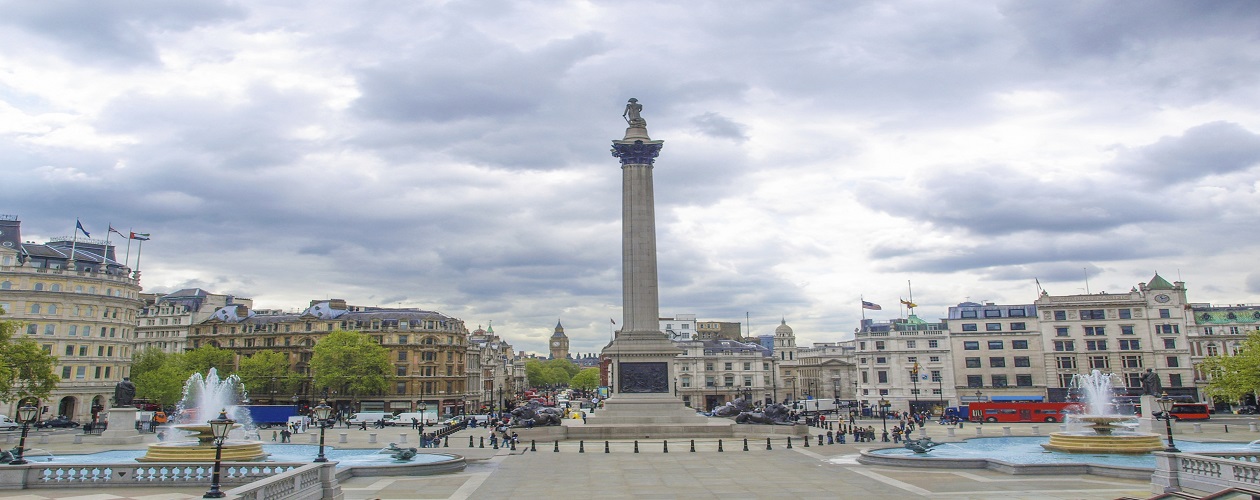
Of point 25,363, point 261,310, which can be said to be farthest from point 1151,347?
point 261,310

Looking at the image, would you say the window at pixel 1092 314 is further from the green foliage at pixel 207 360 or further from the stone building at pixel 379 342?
the green foliage at pixel 207 360

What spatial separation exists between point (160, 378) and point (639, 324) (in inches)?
2212

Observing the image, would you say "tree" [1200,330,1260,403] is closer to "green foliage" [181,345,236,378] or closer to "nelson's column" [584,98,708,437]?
"nelson's column" [584,98,708,437]

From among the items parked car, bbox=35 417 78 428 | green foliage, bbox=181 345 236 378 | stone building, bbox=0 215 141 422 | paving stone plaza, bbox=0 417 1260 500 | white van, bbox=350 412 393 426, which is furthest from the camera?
green foliage, bbox=181 345 236 378

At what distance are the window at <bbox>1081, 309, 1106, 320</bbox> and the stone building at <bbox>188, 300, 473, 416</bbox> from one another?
265 ft

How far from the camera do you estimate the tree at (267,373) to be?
101 meters

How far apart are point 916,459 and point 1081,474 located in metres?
6.25

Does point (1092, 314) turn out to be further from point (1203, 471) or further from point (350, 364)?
point (350, 364)

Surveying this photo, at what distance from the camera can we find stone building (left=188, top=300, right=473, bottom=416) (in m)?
104

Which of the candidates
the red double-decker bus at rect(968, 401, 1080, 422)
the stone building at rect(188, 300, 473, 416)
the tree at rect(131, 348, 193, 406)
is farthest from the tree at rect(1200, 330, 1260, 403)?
the tree at rect(131, 348, 193, 406)

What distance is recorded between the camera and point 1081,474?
98.5 ft

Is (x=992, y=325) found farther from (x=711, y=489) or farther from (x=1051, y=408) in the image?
(x=711, y=489)

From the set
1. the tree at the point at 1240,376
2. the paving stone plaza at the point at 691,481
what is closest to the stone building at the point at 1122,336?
the tree at the point at 1240,376

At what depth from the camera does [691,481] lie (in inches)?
1150
